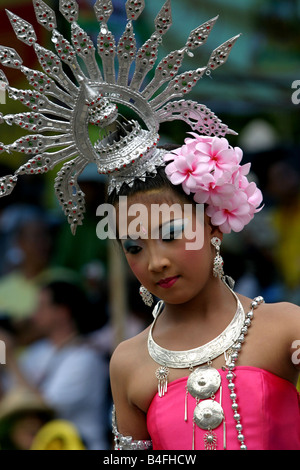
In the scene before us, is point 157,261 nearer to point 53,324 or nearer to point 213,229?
point 213,229

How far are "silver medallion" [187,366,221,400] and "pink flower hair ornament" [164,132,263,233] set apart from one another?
506mm

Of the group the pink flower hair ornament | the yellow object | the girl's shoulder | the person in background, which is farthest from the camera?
the person in background

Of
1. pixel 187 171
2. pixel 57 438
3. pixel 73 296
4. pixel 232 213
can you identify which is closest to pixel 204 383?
pixel 232 213

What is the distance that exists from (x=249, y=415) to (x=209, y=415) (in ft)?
0.43

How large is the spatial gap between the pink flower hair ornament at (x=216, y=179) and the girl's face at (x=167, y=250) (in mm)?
60

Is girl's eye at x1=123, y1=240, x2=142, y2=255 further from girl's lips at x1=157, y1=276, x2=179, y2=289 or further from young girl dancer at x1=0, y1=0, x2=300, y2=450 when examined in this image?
girl's lips at x1=157, y1=276, x2=179, y2=289

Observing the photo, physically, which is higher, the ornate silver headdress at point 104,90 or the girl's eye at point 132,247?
the ornate silver headdress at point 104,90

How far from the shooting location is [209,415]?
2.53 meters

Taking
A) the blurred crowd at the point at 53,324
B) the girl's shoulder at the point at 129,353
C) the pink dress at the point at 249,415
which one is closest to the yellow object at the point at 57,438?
the blurred crowd at the point at 53,324

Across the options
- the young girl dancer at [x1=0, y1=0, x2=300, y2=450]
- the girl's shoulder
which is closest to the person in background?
the girl's shoulder

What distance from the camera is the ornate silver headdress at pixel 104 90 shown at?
2.66 m

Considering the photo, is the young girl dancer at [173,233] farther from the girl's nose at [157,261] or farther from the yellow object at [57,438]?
the yellow object at [57,438]

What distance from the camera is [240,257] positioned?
4938mm

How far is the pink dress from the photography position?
8.25ft
